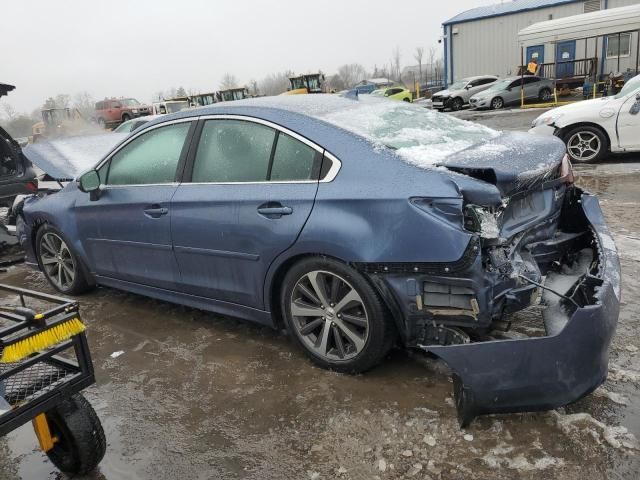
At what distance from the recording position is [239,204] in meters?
3.23

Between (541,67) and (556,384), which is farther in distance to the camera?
(541,67)

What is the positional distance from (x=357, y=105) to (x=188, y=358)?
201 cm

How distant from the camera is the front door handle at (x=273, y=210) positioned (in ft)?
9.92

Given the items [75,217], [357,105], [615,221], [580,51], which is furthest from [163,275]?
[580,51]

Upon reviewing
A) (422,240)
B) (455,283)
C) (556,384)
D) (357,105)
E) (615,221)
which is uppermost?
(357,105)

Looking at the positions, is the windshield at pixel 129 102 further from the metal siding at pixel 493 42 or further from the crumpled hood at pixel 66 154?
the crumpled hood at pixel 66 154

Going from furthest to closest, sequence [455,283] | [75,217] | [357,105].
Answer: [75,217]
[357,105]
[455,283]

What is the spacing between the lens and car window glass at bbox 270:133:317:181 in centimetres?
304

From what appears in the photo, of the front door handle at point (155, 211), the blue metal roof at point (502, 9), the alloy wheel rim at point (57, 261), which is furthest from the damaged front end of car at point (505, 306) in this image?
the blue metal roof at point (502, 9)

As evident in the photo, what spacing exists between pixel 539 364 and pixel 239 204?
1.85 metres

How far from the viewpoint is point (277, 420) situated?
2.79 metres

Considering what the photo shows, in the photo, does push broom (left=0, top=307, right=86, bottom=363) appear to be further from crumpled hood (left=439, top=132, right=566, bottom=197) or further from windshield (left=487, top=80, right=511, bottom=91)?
windshield (left=487, top=80, right=511, bottom=91)

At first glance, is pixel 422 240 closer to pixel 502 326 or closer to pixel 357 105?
pixel 502 326

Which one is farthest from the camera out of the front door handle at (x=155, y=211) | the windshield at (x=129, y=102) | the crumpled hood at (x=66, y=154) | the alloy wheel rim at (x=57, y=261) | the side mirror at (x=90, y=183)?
the windshield at (x=129, y=102)
